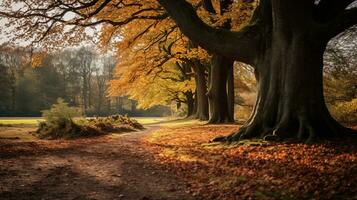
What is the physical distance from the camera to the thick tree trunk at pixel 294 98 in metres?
9.84

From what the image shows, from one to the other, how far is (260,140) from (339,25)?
3988 millimetres

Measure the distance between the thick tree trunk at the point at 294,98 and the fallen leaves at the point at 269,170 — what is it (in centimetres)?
86

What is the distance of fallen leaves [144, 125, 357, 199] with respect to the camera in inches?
213

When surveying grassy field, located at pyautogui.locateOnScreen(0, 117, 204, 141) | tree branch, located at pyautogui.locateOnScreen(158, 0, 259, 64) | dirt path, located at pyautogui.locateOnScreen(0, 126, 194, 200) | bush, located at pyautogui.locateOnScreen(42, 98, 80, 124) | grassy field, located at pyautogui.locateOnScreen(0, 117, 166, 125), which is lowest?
dirt path, located at pyautogui.locateOnScreen(0, 126, 194, 200)

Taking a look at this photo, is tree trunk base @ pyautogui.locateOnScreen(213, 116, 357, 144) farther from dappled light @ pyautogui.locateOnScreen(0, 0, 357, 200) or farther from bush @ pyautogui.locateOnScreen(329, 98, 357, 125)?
bush @ pyautogui.locateOnScreen(329, 98, 357, 125)

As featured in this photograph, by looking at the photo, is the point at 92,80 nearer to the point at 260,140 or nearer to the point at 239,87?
the point at 239,87

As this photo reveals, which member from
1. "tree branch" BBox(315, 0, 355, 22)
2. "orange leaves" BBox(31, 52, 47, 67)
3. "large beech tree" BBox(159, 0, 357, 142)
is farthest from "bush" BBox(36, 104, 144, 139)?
"tree branch" BBox(315, 0, 355, 22)

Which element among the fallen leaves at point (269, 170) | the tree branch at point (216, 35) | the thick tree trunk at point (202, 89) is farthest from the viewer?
the thick tree trunk at point (202, 89)

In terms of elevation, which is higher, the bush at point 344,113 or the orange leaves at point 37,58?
the orange leaves at point 37,58

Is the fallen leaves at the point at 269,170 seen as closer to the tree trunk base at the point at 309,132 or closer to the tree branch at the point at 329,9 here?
the tree trunk base at the point at 309,132

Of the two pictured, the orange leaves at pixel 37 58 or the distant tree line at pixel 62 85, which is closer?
the orange leaves at pixel 37 58

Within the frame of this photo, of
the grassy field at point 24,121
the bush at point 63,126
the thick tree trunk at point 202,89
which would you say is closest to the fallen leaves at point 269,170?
the bush at point 63,126

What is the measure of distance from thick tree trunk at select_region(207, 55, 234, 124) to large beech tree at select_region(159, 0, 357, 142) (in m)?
9.95

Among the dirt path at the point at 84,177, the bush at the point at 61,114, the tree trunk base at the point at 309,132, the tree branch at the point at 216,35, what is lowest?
the dirt path at the point at 84,177
